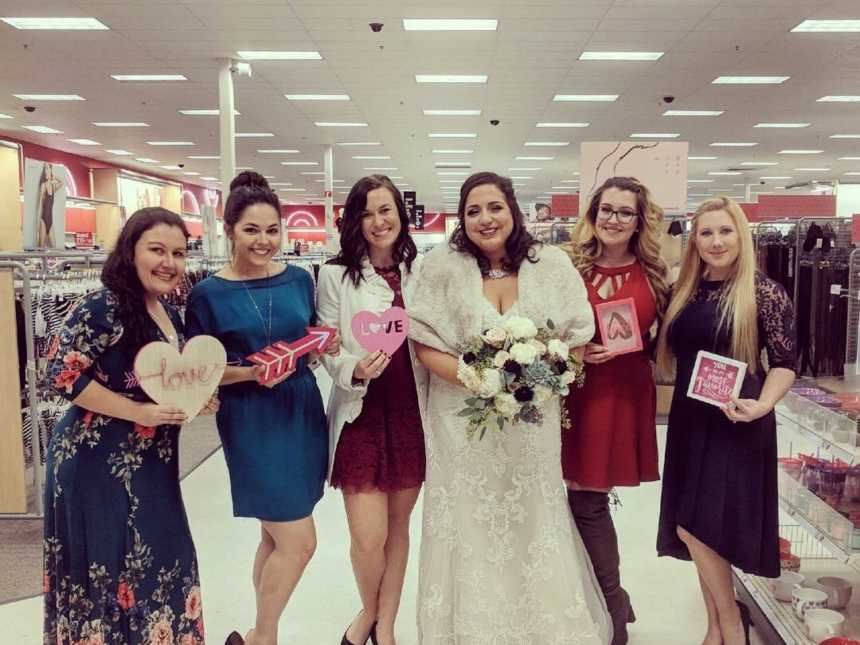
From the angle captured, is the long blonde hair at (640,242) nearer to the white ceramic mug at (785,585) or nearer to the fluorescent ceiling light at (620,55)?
the white ceramic mug at (785,585)

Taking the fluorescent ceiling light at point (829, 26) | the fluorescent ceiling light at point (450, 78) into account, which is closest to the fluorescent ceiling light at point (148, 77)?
the fluorescent ceiling light at point (450, 78)

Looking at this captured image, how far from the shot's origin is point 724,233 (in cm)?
232

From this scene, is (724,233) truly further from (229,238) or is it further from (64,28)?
(64,28)

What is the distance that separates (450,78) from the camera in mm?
10070

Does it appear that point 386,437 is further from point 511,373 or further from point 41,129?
point 41,129

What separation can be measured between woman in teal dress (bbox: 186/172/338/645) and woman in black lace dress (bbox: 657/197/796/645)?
1224 mm

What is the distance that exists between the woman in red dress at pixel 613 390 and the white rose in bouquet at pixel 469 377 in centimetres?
56

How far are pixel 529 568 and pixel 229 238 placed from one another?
1442 mm

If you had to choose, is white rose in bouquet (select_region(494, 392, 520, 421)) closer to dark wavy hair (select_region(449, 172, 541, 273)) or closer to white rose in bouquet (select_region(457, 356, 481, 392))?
white rose in bouquet (select_region(457, 356, 481, 392))

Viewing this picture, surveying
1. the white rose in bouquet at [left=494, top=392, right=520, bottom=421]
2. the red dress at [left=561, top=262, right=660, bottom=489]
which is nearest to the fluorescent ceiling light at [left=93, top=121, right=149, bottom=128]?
the red dress at [left=561, top=262, right=660, bottom=489]

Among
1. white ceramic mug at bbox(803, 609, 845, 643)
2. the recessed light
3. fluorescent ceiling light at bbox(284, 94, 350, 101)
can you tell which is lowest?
white ceramic mug at bbox(803, 609, 845, 643)

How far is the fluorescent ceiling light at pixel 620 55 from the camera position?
8.88 meters

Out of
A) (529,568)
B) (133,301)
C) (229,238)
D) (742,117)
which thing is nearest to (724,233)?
(529,568)

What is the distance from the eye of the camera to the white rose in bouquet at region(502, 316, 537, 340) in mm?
2000
